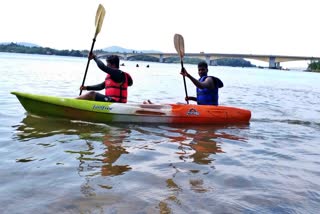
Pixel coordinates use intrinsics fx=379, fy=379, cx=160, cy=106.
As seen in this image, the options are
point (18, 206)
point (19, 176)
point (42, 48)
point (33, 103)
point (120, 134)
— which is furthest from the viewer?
point (42, 48)

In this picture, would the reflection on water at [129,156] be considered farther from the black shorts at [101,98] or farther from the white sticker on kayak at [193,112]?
the black shorts at [101,98]

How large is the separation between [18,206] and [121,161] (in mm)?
1956

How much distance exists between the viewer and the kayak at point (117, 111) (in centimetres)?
802

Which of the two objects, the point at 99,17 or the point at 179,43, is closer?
the point at 99,17

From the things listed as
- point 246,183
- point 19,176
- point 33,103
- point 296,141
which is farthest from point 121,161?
point 296,141

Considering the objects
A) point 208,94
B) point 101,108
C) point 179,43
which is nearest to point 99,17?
point 179,43

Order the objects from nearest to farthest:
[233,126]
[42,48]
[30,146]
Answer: [30,146]
[233,126]
[42,48]

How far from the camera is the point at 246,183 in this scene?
473cm

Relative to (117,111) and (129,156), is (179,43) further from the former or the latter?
(129,156)

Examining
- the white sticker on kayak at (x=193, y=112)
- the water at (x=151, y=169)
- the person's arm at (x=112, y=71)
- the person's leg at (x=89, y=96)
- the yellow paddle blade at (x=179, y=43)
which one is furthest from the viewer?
the yellow paddle blade at (x=179, y=43)

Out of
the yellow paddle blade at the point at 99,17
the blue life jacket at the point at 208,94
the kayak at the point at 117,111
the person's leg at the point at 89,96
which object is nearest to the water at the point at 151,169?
the kayak at the point at 117,111

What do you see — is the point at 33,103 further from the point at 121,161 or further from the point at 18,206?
the point at 18,206

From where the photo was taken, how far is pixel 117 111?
27.0 feet

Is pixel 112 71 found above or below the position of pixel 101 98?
above
